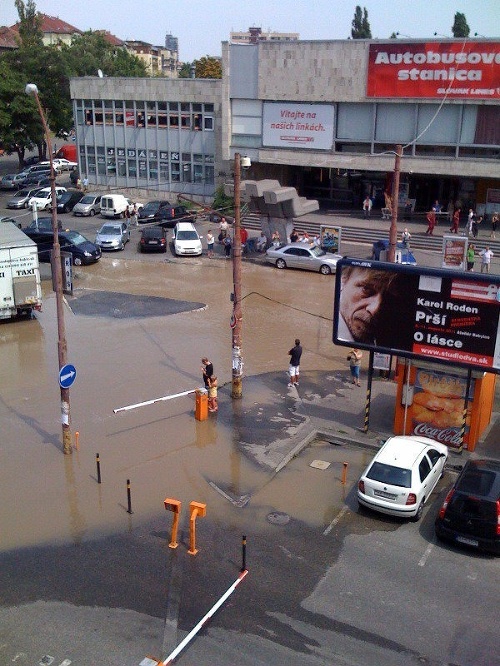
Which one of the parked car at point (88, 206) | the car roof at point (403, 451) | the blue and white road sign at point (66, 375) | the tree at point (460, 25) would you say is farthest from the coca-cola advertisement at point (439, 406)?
the tree at point (460, 25)

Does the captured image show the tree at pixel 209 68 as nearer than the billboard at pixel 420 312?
No

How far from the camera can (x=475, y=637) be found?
34.8 ft

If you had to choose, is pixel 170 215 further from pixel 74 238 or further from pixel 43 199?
pixel 43 199

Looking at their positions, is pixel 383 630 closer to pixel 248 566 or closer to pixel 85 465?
pixel 248 566

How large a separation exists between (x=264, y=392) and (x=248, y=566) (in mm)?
8616

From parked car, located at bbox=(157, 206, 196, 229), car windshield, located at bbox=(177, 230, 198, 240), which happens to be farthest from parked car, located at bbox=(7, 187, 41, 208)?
car windshield, located at bbox=(177, 230, 198, 240)

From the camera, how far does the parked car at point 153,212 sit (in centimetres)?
4359

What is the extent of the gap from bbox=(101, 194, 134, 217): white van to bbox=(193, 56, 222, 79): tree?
6194cm

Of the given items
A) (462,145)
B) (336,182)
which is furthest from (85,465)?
(336,182)

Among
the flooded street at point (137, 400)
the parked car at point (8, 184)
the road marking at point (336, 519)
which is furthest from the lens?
the parked car at point (8, 184)

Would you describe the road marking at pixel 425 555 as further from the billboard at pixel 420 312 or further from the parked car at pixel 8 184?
the parked car at pixel 8 184

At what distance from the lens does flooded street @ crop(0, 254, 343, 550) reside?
1454 centimetres

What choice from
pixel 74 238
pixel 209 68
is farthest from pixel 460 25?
pixel 74 238

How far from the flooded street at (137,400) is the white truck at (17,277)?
913 mm
